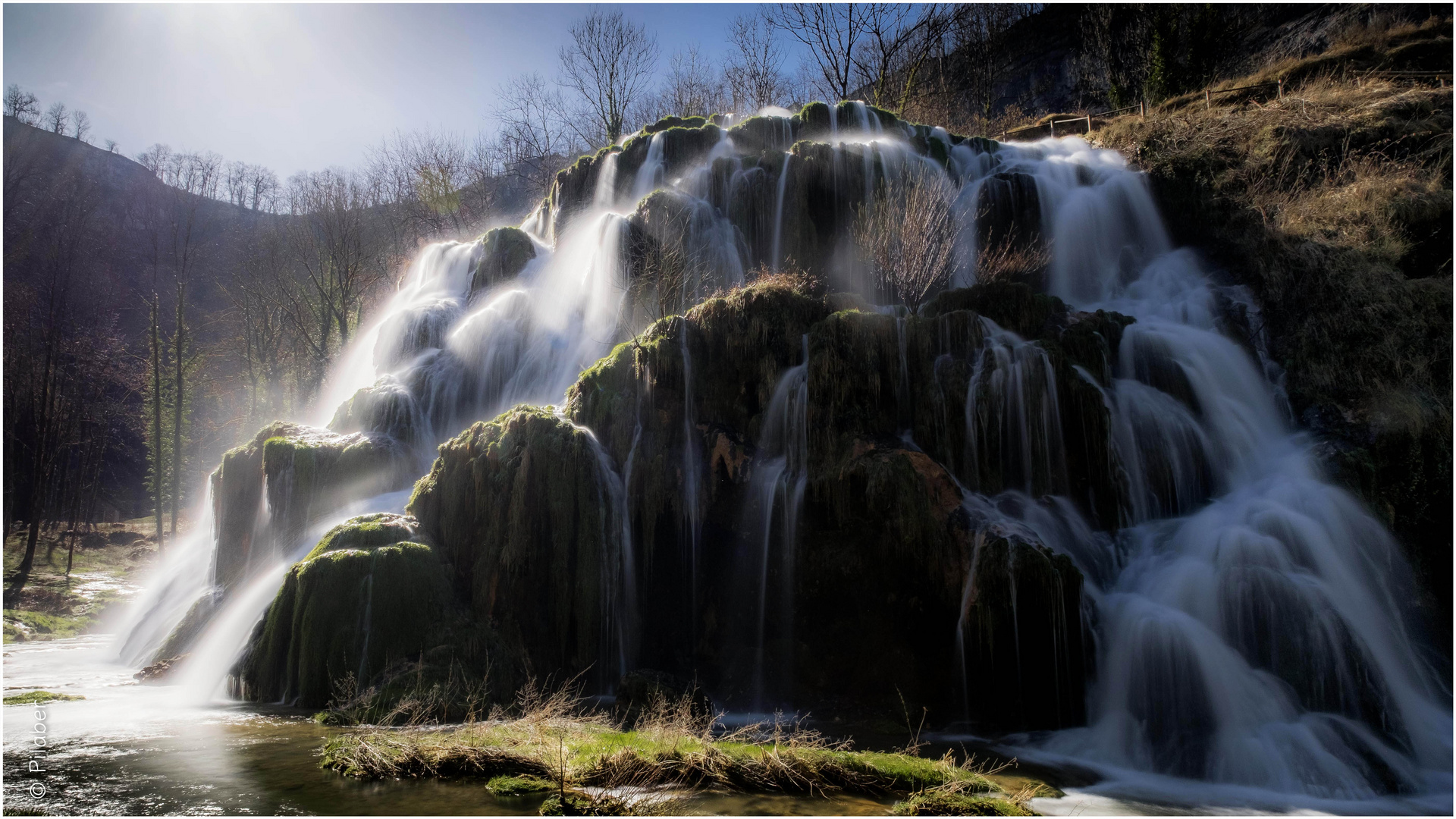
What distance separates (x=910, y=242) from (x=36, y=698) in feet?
57.6

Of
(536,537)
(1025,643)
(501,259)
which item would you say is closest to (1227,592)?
(1025,643)

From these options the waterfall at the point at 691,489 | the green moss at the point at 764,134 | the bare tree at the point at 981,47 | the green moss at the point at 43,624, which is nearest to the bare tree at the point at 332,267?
the green moss at the point at 43,624

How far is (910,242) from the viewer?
16.5 m

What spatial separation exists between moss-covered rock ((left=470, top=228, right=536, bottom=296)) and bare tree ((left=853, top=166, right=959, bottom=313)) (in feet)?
37.9

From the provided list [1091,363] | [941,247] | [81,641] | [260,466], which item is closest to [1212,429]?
[1091,363]

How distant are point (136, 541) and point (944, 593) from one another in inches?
1501

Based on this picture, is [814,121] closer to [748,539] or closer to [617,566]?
[748,539]

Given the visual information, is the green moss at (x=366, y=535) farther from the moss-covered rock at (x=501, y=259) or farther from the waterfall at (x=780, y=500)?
the moss-covered rock at (x=501, y=259)

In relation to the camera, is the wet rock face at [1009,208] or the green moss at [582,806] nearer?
the green moss at [582,806]

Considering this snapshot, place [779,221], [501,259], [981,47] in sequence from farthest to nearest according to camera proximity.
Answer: [981,47] < [501,259] < [779,221]

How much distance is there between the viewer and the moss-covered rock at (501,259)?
2433 cm

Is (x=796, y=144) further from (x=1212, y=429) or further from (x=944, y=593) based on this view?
(x=944, y=593)

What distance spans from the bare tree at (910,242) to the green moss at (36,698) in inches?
654

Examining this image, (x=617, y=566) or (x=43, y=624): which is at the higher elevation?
(x=617, y=566)
